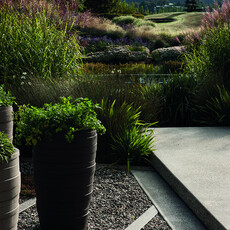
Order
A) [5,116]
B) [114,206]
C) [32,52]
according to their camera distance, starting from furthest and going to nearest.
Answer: [32,52] → [5,116] → [114,206]

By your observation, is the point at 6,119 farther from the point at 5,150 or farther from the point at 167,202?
the point at 167,202

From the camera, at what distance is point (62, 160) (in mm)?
2840

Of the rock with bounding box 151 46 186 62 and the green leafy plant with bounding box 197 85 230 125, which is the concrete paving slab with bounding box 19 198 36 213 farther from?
the rock with bounding box 151 46 186 62

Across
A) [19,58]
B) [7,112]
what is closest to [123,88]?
[19,58]

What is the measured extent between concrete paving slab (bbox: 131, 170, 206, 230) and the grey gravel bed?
0.06 meters

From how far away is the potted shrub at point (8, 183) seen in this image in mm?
2445

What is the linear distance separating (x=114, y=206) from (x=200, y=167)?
1124mm

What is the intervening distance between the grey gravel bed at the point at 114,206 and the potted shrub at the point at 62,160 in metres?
0.26

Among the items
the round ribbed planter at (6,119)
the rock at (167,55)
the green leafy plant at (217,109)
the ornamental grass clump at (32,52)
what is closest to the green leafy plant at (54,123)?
the round ribbed planter at (6,119)

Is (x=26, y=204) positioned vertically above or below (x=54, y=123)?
below

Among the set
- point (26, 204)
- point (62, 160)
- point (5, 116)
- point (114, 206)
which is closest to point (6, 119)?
point (5, 116)

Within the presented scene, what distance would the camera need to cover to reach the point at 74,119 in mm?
2926

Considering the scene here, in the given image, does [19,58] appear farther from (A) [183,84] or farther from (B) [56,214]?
(B) [56,214]

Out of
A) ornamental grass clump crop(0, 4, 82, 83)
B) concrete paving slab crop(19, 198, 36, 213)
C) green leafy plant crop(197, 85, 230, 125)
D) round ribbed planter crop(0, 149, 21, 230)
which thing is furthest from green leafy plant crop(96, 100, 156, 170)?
round ribbed planter crop(0, 149, 21, 230)
